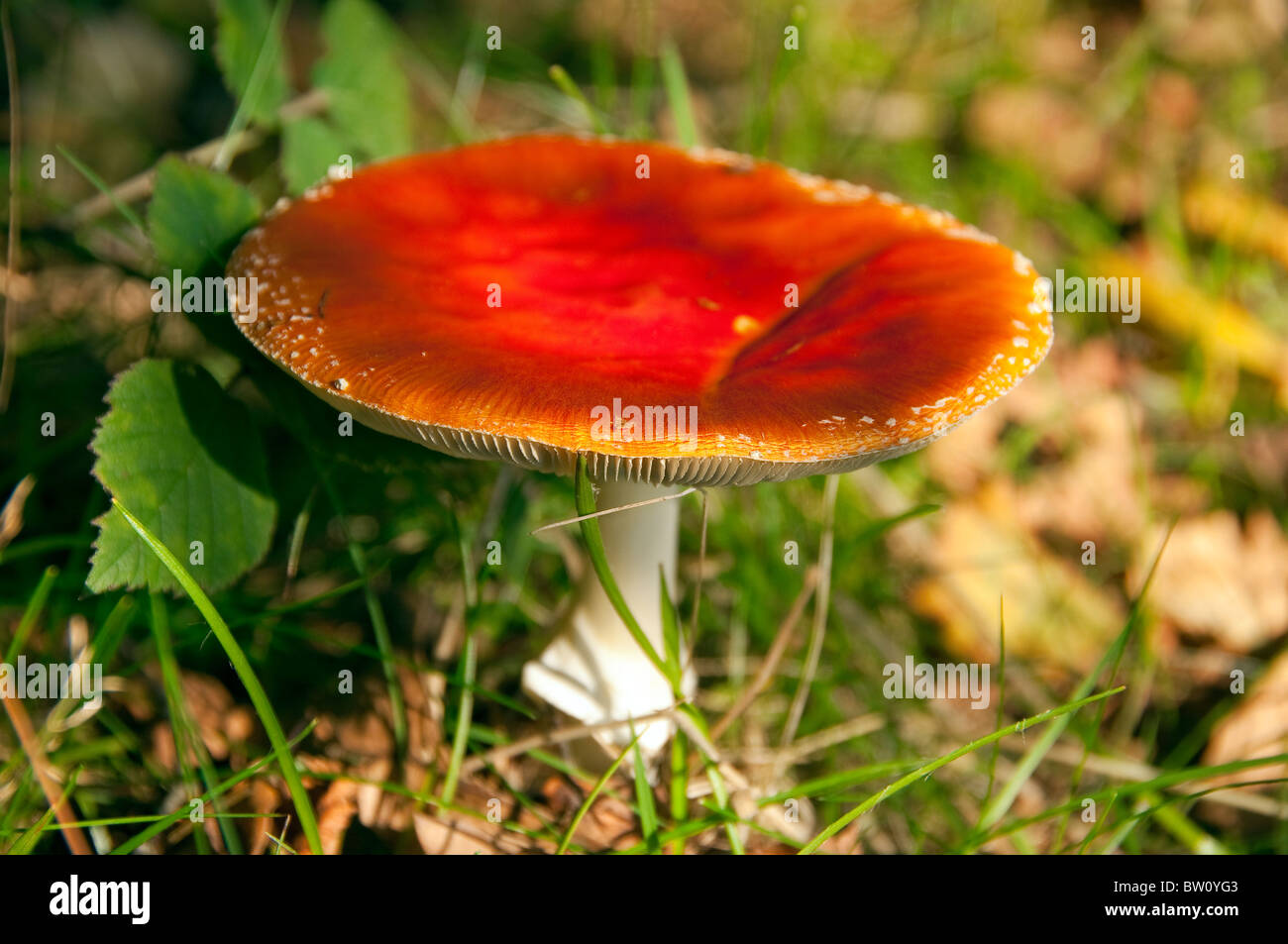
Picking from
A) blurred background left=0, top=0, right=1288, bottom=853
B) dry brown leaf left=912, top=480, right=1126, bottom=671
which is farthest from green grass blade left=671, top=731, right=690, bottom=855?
dry brown leaf left=912, top=480, right=1126, bottom=671

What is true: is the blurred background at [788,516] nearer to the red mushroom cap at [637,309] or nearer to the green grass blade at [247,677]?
the green grass blade at [247,677]

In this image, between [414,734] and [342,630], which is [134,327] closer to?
[342,630]

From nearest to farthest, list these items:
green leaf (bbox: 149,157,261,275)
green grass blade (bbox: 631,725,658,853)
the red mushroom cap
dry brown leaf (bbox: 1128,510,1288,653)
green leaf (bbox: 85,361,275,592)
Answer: the red mushroom cap → green leaf (bbox: 85,361,275,592) → green grass blade (bbox: 631,725,658,853) → green leaf (bbox: 149,157,261,275) → dry brown leaf (bbox: 1128,510,1288,653)

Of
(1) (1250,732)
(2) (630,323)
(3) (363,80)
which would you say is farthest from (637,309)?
(1) (1250,732)

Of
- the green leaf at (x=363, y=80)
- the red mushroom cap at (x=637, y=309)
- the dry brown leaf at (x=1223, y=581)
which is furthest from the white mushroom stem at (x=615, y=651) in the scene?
the dry brown leaf at (x=1223, y=581)

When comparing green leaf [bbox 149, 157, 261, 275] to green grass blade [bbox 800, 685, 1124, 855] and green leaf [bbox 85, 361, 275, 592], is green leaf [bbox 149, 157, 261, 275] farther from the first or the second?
green grass blade [bbox 800, 685, 1124, 855]

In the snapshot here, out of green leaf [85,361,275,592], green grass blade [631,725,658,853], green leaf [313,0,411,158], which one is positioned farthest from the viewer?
green leaf [313,0,411,158]
